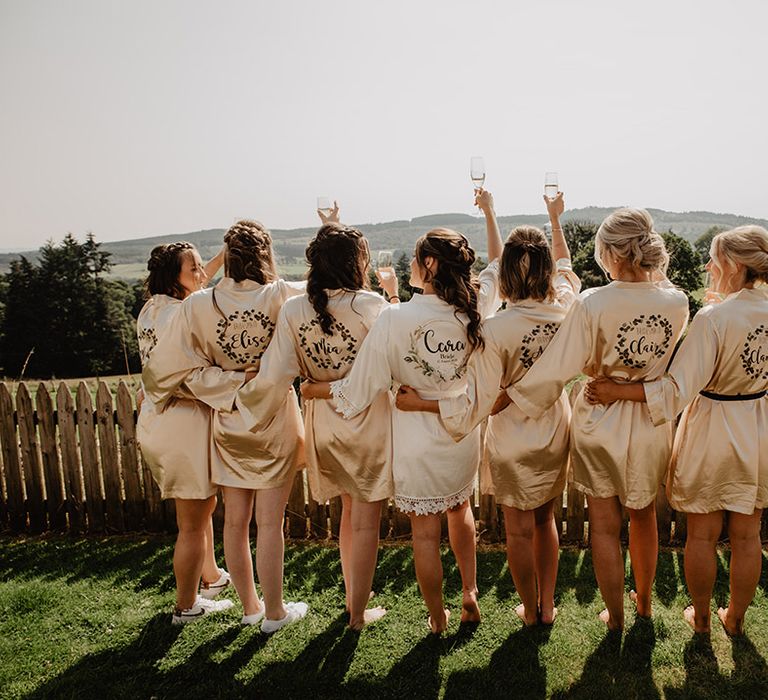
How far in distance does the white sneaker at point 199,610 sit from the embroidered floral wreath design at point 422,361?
2.14 metres

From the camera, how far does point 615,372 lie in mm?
3162

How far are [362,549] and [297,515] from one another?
1.68m

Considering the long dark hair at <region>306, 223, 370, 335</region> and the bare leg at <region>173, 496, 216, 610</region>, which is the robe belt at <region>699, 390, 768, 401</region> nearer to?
the long dark hair at <region>306, 223, 370, 335</region>

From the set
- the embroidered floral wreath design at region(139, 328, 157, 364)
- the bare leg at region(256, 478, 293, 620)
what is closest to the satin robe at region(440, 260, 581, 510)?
the bare leg at region(256, 478, 293, 620)

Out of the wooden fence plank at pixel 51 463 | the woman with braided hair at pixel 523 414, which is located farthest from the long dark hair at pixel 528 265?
the wooden fence plank at pixel 51 463

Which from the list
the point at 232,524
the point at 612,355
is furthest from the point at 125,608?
the point at 612,355

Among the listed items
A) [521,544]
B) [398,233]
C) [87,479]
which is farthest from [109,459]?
[398,233]

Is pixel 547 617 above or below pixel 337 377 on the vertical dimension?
below

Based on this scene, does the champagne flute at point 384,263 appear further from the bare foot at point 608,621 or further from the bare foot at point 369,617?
the bare foot at point 608,621

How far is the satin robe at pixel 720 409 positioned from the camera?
3078 mm

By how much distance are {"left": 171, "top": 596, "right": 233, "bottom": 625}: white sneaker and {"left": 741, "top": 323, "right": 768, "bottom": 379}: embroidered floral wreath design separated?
3.41m

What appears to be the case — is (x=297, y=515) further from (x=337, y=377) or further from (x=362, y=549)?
(x=337, y=377)

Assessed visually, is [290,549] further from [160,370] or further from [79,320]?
[79,320]

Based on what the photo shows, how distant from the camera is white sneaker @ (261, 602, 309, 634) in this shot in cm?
364
